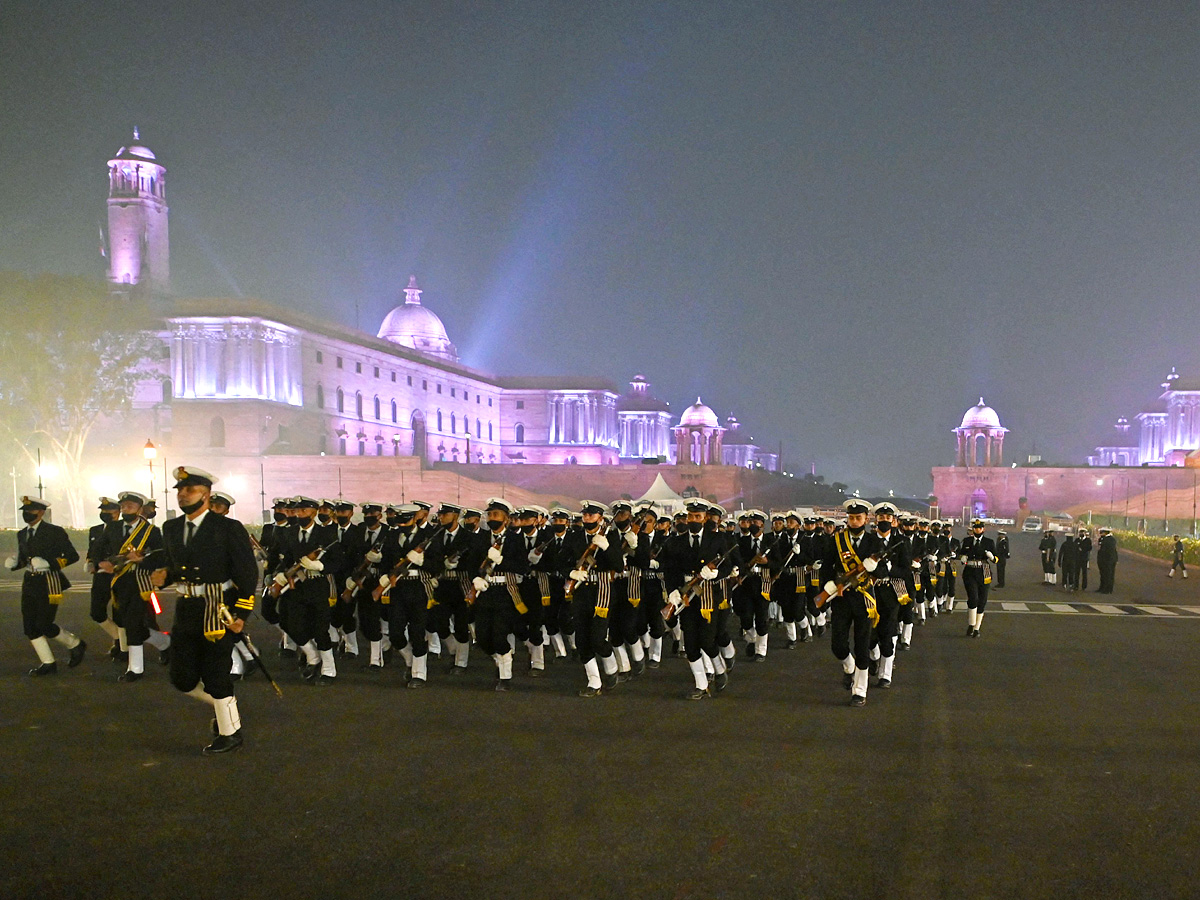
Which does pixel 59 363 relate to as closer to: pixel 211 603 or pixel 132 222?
pixel 132 222

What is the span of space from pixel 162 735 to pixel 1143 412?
13555cm

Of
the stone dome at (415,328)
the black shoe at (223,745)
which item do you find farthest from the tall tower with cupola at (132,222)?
the black shoe at (223,745)

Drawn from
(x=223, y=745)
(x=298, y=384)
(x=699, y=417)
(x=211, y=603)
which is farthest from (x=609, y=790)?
(x=699, y=417)

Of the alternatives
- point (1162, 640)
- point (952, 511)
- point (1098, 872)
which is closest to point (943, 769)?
point (1098, 872)

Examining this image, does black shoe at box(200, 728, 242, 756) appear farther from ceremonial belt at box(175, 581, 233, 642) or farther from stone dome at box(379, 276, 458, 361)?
stone dome at box(379, 276, 458, 361)

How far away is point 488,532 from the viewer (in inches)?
440

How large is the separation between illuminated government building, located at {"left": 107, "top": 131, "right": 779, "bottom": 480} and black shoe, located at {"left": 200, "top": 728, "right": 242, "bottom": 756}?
6121 centimetres

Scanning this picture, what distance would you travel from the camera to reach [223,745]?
7.97 meters

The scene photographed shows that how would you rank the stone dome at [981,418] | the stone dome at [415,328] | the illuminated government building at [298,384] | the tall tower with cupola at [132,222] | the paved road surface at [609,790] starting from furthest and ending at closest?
the stone dome at [415,328], the stone dome at [981,418], the tall tower with cupola at [132,222], the illuminated government building at [298,384], the paved road surface at [609,790]

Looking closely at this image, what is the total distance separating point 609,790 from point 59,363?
49249 millimetres

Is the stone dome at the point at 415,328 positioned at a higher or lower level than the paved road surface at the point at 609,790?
higher

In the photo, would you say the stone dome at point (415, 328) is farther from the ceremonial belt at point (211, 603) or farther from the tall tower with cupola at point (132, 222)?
the ceremonial belt at point (211, 603)

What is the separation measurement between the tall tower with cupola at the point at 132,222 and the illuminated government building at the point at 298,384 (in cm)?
8

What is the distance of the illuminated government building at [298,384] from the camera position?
66750mm
